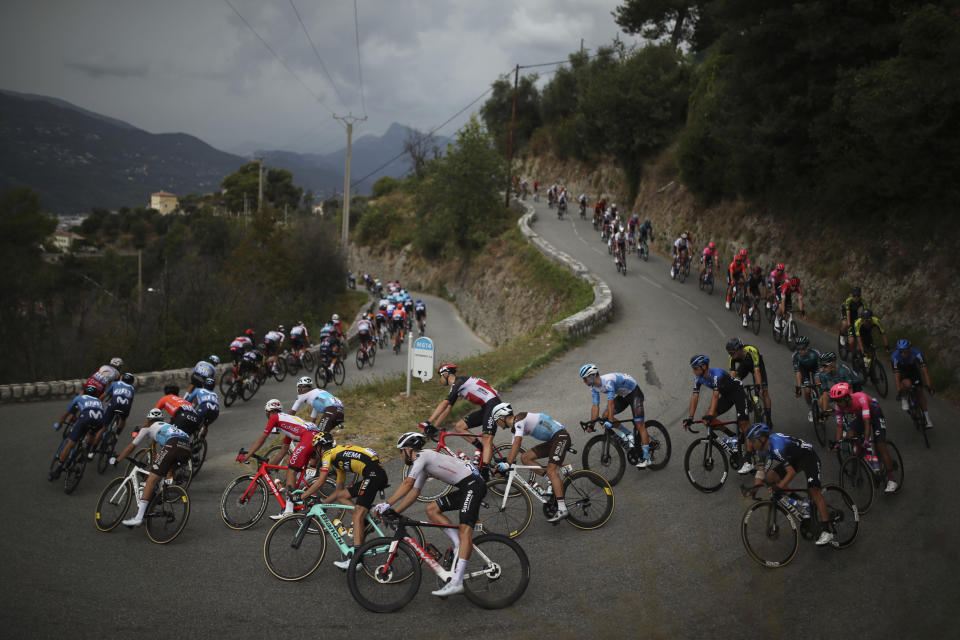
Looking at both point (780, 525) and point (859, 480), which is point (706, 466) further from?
point (859, 480)

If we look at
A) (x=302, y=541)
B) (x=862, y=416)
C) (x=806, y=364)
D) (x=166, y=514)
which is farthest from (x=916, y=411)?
(x=166, y=514)

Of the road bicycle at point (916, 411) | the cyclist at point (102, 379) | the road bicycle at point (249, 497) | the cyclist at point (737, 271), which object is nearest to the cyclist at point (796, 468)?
the road bicycle at point (916, 411)

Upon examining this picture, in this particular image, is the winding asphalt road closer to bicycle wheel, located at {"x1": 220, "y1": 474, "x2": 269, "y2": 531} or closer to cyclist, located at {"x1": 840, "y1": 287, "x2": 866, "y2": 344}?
bicycle wheel, located at {"x1": 220, "y1": 474, "x2": 269, "y2": 531}

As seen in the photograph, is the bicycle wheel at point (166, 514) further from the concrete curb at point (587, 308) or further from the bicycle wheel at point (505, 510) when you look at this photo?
the concrete curb at point (587, 308)

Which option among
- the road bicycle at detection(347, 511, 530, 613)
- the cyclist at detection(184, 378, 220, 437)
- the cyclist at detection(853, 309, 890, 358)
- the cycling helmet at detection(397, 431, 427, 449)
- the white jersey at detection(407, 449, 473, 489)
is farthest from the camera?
the cyclist at detection(853, 309, 890, 358)

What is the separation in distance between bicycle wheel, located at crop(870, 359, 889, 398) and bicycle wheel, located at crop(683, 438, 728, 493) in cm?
608

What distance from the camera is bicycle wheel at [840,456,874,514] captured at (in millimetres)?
7609

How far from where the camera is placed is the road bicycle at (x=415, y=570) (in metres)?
5.68

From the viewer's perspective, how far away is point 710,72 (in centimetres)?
3278

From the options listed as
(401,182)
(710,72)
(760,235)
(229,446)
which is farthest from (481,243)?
(401,182)

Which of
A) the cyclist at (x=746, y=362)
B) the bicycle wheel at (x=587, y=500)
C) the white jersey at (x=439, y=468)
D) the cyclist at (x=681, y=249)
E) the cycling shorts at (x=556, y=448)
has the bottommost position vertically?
the bicycle wheel at (x=587, y=500)

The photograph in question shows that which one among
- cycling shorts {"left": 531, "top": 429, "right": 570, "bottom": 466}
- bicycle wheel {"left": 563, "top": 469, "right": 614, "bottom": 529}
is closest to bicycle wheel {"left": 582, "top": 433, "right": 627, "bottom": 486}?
bicycle wheel {"left": 563, "top": 469, "right": 614, "bottom": 529}

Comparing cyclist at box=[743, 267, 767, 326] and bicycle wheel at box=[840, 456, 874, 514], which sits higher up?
cyclist at box=[743, 267, 767, 326]

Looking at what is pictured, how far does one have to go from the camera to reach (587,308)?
64.5 feet
